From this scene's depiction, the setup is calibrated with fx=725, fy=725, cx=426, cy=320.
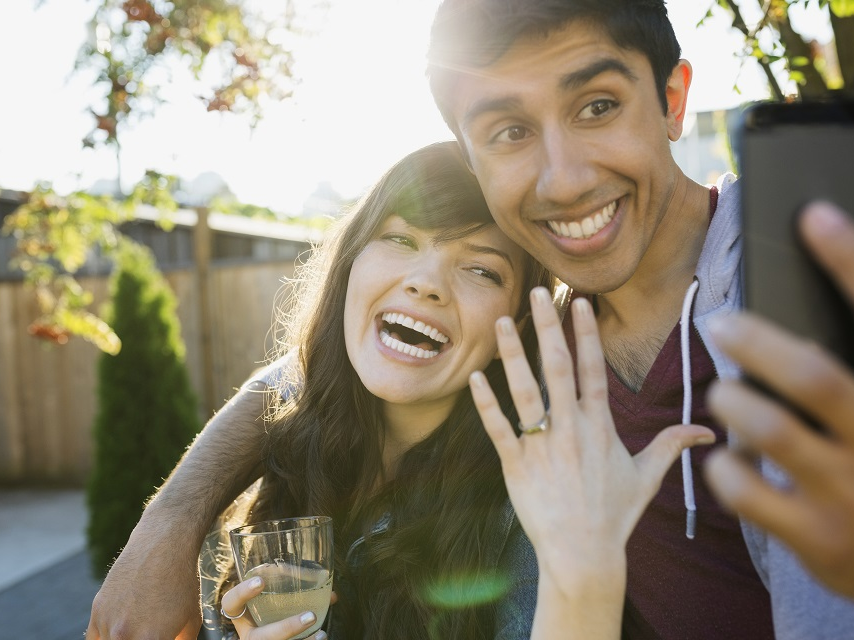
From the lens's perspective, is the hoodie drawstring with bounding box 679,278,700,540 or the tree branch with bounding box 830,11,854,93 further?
the tree branch with bounding box 830,11,854,93

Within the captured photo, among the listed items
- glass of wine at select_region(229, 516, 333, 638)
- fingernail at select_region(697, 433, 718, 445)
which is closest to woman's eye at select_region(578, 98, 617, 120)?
fingernail at select_region(697, 433, 718, 445)

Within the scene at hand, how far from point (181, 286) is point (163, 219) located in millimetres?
3711

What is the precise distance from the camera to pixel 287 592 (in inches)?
62.2

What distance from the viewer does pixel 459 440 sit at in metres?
2.26

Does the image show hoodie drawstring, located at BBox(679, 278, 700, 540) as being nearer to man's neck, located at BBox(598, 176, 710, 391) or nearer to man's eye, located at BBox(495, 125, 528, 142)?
man's neck, located at BBox(598, 176, 710, 391)

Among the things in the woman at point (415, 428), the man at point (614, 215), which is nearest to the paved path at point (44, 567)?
the woman at point (415, 428)

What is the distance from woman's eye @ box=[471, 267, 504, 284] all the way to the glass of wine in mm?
883

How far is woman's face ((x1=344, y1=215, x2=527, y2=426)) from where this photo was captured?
6.78ft

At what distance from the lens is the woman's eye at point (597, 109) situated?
5.54ft

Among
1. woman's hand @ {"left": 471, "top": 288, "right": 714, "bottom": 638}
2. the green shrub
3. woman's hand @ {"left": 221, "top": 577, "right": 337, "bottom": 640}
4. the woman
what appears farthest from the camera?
the green shrub

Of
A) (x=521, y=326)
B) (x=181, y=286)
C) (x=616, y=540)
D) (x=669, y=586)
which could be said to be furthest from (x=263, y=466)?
(x=181, y=286)

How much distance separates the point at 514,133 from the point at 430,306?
0.56 metres

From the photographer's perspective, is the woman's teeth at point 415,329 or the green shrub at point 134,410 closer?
the woman's teeth at point 415,329

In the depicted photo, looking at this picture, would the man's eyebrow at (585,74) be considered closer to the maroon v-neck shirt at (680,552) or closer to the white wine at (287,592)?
the maroon v-neck shirt at (680,552)
